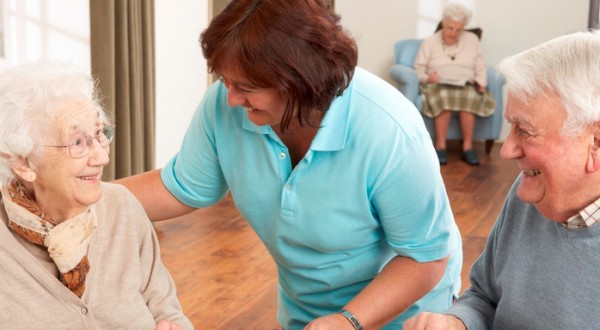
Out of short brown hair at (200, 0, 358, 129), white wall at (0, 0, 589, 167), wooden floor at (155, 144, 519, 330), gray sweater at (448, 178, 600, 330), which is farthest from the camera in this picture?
white wall at (0, 0, 589, 167)

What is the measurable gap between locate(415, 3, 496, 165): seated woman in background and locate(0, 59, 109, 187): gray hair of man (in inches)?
220

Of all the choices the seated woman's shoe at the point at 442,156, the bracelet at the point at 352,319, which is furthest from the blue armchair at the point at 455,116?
the bracelet at the point at 352,319

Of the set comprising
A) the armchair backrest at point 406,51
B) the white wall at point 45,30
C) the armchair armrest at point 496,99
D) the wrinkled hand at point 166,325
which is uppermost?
the white wall at point 45,30

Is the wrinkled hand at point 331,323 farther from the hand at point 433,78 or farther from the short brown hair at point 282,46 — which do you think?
the hand at point 433,78

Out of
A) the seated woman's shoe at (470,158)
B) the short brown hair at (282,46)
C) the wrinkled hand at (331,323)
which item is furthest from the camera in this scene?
the seated woman's shoe at (470,158)

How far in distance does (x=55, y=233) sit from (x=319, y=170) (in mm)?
578

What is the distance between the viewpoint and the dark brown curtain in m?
4.36

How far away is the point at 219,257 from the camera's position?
4223mm

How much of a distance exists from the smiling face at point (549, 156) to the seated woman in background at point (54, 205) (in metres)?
0.83

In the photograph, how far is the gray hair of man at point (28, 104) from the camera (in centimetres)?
168

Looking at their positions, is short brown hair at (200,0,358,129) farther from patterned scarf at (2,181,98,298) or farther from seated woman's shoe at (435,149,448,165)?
seated woman's shoe at (435,149,448,165)

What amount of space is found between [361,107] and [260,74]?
283mm

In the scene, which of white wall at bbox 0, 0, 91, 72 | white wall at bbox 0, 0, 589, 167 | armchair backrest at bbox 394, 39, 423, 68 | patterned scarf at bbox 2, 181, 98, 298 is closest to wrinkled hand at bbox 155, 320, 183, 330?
patterned scarf at bbox 2, 181, 98, 298

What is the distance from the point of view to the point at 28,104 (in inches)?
66.4
